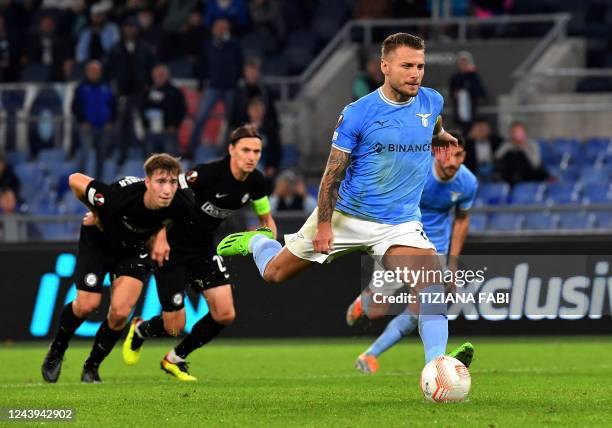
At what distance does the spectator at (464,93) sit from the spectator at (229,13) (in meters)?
4.76

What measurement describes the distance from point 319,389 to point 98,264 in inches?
101

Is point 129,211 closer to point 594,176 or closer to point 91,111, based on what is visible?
point 91,111

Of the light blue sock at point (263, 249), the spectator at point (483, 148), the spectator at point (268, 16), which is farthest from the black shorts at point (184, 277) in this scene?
the spectator at point (268, 16)

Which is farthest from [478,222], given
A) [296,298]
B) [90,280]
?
[90,280]

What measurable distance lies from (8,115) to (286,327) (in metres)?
7.68

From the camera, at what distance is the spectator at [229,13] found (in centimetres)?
2450

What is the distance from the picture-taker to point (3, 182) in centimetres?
2112

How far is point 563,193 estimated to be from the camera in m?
20.8

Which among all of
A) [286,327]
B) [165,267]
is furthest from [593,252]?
[165,267]

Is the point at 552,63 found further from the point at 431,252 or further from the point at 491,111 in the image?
the point at 431,252

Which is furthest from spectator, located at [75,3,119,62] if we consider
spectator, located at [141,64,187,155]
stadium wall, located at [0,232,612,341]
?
stadium wall, located at [0,232,612,341]

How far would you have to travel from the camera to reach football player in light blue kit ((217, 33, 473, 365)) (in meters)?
9.55

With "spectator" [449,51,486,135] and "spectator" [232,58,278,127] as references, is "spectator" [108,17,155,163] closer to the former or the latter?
"spectator" [232,58,278,127]

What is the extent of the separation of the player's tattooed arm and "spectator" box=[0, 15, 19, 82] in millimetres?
17133
